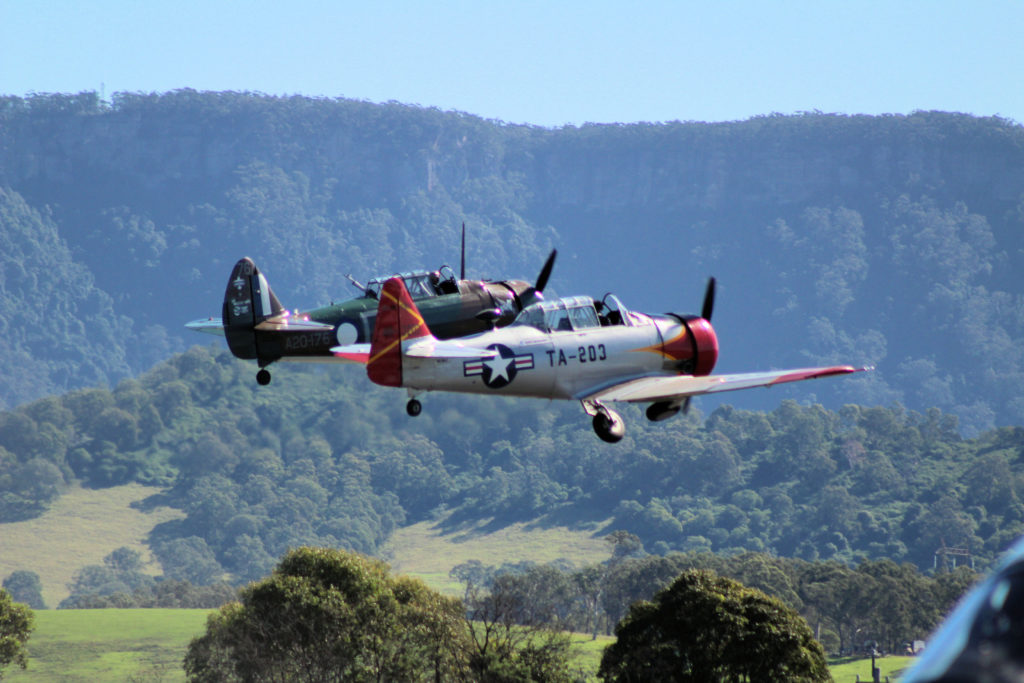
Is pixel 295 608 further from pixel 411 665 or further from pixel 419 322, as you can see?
pixel 419 322

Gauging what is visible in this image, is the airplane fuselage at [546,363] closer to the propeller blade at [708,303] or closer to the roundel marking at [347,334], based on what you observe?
the propeller blade at [708,303]

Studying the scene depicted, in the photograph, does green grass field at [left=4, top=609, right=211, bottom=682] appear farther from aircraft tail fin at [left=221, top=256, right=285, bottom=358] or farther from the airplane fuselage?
the airplane fuselage

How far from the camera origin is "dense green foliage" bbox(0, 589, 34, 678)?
97.9 m

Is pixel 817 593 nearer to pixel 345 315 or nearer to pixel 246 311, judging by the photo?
pixel 246 311

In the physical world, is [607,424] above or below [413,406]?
below

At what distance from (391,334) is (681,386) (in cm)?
672

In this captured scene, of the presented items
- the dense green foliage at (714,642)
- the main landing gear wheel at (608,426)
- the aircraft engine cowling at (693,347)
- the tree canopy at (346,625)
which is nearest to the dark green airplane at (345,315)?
the aircraft engine cowling at (693,347)

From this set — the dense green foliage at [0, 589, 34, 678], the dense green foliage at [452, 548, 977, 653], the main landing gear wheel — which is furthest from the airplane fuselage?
the dense green foliage at [452, 548, 977, 653]

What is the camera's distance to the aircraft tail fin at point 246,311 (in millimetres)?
39375

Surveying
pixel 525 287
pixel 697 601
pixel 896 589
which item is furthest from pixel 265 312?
pixel 896 589

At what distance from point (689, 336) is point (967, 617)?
2898 cm

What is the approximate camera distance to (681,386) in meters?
32.0

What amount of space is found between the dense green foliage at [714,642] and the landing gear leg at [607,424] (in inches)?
1286

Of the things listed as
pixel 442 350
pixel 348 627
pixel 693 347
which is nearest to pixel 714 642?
pixel 348 627
